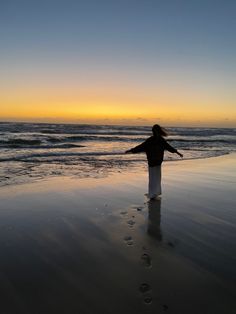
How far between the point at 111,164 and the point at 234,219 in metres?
9.10

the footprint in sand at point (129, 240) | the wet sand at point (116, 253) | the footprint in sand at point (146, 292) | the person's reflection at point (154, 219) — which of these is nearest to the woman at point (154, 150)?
the wet sand at point (116, 253)

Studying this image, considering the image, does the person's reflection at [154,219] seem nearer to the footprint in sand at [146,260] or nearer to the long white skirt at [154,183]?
the long white skirt at [154,183]

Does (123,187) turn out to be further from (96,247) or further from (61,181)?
(96,247)

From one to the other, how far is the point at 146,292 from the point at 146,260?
2.80ft

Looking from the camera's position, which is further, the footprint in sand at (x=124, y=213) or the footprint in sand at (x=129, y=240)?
the footprint in sand at (x=124, y=213)

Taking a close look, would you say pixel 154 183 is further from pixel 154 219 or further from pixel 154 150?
pixel 154 219

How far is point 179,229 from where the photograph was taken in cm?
582

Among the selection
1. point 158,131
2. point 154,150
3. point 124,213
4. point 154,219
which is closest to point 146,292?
point 154,219

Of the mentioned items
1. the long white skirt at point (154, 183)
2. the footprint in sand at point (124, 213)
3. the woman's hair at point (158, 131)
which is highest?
the woman's hair at point (158, 131)

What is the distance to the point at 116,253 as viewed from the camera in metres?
4.71

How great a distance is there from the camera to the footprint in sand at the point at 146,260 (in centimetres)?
434

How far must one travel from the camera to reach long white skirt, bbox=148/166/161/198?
8.33 m

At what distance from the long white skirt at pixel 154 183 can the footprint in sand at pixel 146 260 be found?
3675mm

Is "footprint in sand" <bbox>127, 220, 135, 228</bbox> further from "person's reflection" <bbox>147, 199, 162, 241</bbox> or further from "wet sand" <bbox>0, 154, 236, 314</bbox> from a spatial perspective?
"person's reflection" <bbox>147, 199, 162, 241</bbox>
